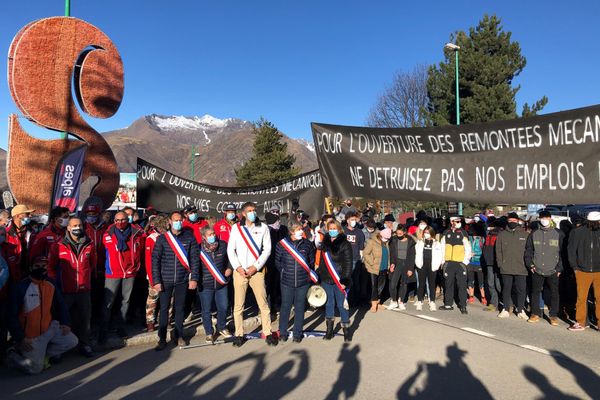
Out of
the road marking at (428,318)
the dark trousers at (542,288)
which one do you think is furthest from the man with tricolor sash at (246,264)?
the dark trousers at (542,288)

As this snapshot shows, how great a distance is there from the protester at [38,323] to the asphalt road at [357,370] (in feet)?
0.63

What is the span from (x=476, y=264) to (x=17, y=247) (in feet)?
26.4

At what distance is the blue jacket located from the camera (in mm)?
6539

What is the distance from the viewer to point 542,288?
806cm

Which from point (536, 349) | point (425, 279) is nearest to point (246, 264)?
point (536, 349)

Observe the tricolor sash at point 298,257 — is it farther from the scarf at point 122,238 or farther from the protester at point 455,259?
the protester at point 455,259

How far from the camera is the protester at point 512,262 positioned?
26.3 ft

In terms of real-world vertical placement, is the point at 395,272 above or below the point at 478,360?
above

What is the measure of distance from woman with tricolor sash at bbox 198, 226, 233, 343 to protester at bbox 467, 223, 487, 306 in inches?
208

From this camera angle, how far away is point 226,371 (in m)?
5.33

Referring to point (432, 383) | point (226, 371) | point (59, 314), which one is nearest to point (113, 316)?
point (59, 314)

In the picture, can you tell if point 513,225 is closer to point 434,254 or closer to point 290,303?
point 434,254

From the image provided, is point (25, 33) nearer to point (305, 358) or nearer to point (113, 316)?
point (113, 316)

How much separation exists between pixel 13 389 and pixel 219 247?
2.88m
